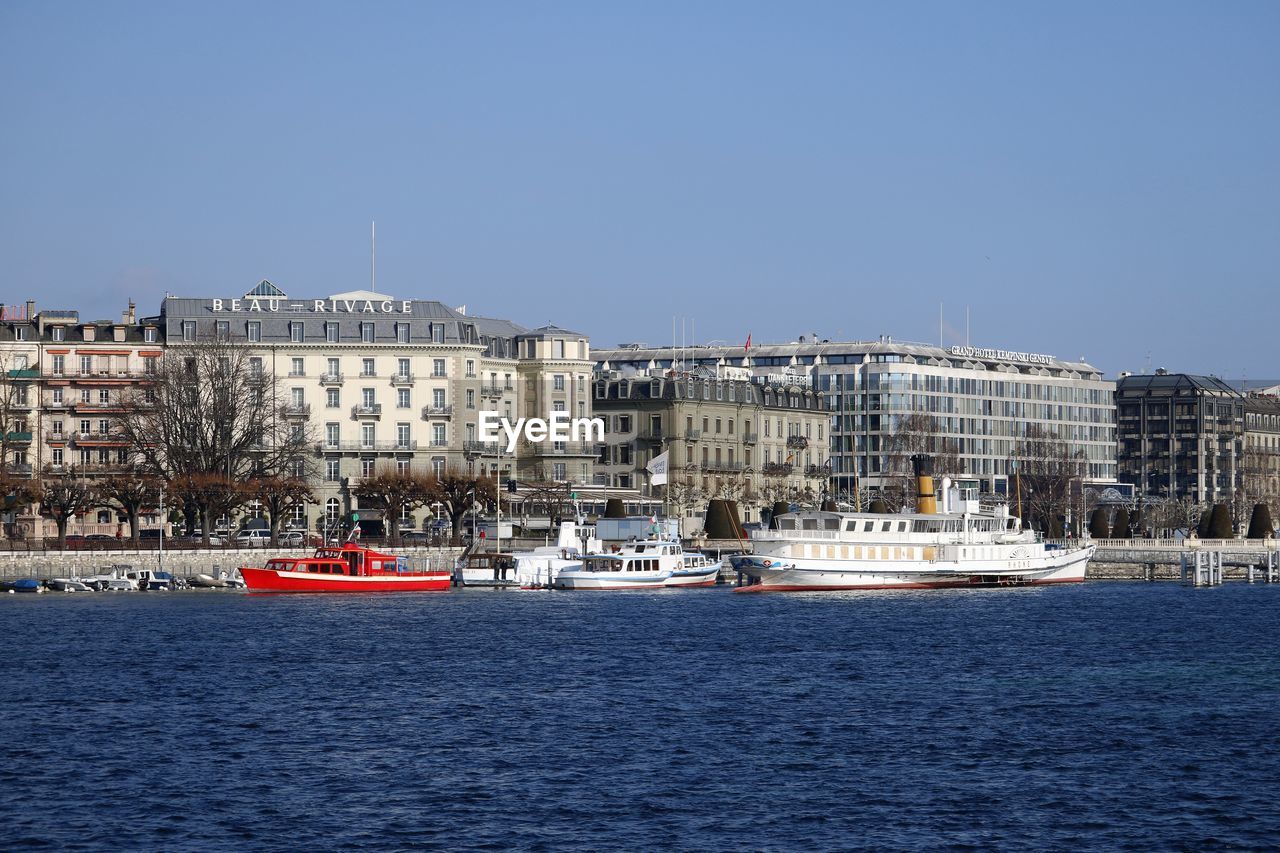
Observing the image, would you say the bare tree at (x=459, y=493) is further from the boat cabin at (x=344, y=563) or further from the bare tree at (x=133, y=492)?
the boat cabin at (x=344, y=563)

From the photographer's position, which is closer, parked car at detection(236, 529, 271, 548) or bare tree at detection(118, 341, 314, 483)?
parked car at detection(236, 529, 271, 548)

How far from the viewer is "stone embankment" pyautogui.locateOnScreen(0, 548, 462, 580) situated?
122 meters

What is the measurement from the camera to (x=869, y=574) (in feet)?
394

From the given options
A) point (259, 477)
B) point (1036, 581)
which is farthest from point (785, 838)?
point (259, 477)

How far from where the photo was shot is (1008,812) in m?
41.7

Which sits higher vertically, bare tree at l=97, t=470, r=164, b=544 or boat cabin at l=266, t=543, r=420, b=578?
bare tree at l=97, t=470, r=164, b=544

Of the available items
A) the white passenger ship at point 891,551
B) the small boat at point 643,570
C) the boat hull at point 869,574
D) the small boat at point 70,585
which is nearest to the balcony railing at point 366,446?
the small boat at point 643,570

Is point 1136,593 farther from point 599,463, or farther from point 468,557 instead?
point 599,463

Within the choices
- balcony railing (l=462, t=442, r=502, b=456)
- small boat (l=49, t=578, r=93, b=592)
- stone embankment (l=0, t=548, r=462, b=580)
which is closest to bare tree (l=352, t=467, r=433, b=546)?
balcony railing (l=462, t=442, r=502, b=456)

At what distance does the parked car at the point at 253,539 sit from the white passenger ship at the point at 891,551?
31081 millimetres

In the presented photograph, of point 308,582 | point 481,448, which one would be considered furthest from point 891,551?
point 481,448

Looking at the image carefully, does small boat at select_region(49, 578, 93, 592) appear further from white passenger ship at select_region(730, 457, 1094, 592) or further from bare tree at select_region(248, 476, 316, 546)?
white passenger ship at select_region(730, 457, 1094, 592)

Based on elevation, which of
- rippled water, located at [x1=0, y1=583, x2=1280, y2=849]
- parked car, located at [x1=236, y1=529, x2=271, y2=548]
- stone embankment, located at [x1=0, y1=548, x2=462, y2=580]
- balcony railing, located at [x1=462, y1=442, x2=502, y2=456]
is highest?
balcony railing, located at [x1=462, y1=442, x2=502, y2=456]

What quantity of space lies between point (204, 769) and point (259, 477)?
92.7 meters
